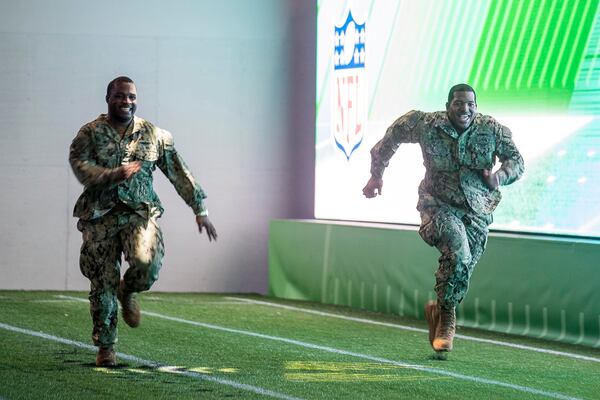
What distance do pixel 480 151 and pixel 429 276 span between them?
384cm

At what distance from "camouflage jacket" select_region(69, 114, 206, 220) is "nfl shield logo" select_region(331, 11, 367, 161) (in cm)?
630

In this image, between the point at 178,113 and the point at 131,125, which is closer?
the point at 131,125

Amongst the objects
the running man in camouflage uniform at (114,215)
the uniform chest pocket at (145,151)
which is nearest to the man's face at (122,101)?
the running man in camouflage uniform at (114,215)

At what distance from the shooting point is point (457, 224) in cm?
952

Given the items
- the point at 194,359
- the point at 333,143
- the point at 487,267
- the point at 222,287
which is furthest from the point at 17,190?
the point at 194,359

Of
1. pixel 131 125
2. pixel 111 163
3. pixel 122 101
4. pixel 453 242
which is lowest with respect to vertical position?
pixel 453 242

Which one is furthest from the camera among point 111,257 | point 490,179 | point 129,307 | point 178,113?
point 178,113

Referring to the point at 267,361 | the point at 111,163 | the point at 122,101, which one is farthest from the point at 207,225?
the point at 267,361

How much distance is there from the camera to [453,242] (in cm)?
945

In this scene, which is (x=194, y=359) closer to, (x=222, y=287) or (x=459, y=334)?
(x=459, y=334)

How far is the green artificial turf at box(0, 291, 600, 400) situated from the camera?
7.72m

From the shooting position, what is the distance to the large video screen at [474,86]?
1134 cm

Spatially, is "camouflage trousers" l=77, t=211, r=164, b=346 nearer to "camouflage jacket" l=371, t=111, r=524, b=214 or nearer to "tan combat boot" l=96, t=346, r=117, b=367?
"tan combat boot" l=96, t=346, r=117, b=367

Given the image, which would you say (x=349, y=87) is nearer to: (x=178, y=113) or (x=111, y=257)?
(x=178, y=113)
